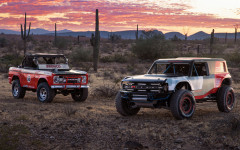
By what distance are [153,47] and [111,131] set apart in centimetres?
3229

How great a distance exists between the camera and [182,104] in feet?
32.2

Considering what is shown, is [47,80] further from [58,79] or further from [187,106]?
[187,106]

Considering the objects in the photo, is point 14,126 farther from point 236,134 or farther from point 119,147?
point 236,134

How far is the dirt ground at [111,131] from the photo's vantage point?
25.6 ft

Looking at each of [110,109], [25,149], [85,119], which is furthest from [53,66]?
[25,149]

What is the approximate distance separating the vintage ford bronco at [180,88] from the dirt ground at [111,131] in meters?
0.41

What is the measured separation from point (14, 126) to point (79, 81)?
5.13 meters

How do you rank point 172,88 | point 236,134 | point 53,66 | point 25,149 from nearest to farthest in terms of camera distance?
point 25,149 < point 236,134 < point 172,88 < point 53,66

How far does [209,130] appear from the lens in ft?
27.9

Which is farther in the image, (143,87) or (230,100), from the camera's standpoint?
(230,100)

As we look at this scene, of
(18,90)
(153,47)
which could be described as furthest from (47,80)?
(153,47)

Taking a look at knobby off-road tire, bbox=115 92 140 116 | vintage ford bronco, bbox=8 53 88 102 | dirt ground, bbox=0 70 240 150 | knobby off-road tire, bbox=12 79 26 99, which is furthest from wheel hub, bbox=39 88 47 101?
knobby off-road tire, bbox=115 92 140 116

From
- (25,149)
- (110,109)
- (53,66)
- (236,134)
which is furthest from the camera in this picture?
(53,66)

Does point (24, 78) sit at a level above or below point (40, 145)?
above
